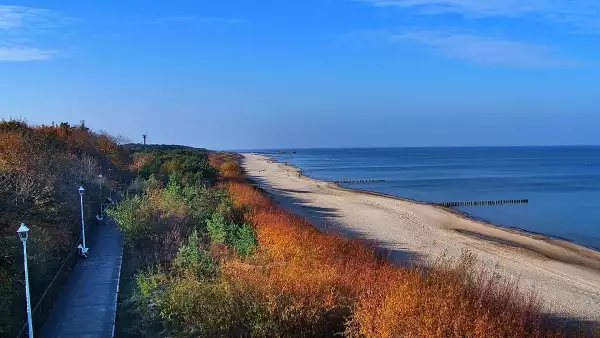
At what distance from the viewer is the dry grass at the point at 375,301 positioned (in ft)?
30.0

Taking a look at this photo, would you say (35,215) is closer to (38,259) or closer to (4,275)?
(38,259)

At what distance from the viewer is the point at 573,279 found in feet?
72.9

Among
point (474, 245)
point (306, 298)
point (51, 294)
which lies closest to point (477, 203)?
point (474, 245)

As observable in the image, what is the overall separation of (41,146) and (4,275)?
1633 cm

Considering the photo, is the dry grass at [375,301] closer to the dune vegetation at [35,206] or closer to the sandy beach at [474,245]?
the dune vegetation at [35,206]

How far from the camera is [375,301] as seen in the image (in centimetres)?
1007

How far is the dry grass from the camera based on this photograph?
9148mm

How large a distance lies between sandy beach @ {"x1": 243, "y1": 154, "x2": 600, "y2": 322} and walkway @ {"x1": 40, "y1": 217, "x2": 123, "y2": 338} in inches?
478

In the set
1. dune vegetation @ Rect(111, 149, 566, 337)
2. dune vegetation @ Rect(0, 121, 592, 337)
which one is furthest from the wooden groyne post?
dune vegetation @ Rect(111, 149, 566, 337)

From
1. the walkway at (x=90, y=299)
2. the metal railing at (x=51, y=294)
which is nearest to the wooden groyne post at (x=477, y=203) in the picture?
the walkway at (x=90, y=299)

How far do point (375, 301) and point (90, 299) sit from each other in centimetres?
879

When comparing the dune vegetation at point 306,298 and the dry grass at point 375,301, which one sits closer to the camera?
the dry grass at point 375,301

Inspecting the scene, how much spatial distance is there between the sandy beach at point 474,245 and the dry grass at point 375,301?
7873 millimetres

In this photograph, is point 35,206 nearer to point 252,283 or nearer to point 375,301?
point 252,283
